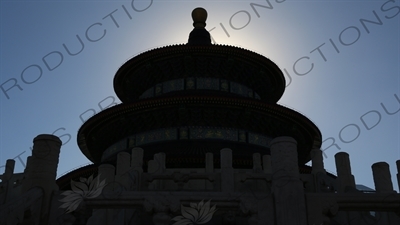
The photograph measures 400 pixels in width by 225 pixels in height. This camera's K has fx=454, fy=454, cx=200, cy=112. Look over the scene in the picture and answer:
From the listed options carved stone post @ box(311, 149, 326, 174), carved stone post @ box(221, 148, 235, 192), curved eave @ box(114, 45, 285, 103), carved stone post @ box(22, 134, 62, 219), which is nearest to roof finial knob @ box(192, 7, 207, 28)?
curved eave @ box(114, 45, 285, 103)

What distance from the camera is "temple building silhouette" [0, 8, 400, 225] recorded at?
29.4 ft

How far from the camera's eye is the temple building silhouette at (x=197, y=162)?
29.4ft

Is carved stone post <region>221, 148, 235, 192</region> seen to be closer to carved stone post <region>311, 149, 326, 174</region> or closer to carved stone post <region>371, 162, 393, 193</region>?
carved stone post <region>311, 149, 326, 174</region>

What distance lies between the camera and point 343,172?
42.6ft

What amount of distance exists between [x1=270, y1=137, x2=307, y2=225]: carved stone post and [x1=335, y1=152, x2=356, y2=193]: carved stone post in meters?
4.30

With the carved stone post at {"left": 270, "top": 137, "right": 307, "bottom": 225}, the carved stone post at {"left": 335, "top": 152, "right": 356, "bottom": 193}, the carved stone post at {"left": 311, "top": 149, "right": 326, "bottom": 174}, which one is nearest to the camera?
the carved stone post at {"left": 270, "top": 137, "right": 307, "bottom": 225}

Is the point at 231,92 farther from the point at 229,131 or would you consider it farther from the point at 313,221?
the point at 313,221

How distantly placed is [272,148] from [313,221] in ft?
5.42

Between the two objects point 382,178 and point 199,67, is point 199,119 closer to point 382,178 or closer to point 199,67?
point 199,67

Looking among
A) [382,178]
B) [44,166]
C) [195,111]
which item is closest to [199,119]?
[195,111]

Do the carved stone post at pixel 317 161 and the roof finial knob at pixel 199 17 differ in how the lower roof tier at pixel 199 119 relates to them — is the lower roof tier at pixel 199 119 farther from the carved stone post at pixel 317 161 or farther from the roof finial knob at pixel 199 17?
the roof finial knob at pixel 199 17

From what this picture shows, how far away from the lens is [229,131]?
21688mm

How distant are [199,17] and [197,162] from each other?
44.5 ft

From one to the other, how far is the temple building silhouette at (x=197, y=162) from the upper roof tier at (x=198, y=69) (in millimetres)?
58
